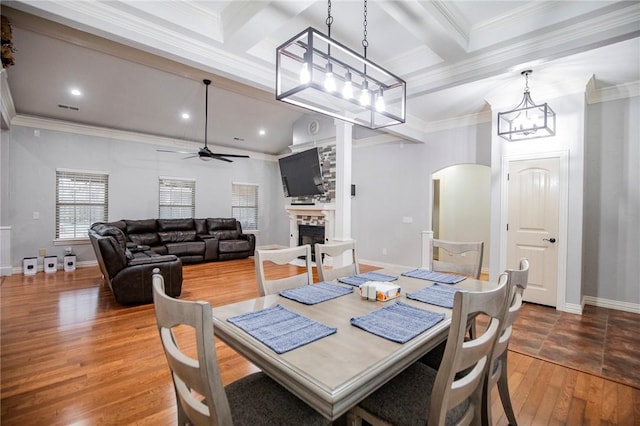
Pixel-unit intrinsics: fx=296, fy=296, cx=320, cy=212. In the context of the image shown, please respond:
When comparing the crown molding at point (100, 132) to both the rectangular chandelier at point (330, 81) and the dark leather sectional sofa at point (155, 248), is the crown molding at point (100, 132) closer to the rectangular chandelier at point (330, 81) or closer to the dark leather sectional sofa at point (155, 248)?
the dark leather sectional sofa at point (155, 248)

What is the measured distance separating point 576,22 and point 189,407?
3.48 m

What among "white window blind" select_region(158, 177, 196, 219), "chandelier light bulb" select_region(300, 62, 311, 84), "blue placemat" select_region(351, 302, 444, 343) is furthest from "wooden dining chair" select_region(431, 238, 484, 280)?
"white window blind" select_region(158, 177, 196, 219)

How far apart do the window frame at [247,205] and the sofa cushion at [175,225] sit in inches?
55.3

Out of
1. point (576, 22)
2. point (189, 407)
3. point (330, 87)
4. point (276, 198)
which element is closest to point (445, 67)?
point (576, 22)

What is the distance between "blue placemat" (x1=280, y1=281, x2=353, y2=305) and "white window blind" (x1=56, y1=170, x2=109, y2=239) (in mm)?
6466

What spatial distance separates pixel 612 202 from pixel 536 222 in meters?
0.96

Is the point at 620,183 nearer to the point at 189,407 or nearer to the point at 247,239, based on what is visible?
the point at 189,407

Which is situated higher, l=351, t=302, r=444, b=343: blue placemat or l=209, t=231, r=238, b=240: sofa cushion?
l=351, t=302, r=444, b=343: blue placemat

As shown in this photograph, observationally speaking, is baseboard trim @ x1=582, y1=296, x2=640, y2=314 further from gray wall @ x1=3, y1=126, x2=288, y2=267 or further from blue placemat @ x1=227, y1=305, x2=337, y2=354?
gray wall @ x1=3, y1=126, x2=288, y2=267

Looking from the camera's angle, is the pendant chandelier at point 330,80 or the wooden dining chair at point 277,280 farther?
the wooden dining chair at point 277,280

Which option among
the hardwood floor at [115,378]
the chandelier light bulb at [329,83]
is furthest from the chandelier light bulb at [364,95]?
the hardwood floor at [115,378]

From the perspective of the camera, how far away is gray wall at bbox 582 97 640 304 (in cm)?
374

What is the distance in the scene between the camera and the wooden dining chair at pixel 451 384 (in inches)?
37.7

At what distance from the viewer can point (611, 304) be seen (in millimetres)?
3896
